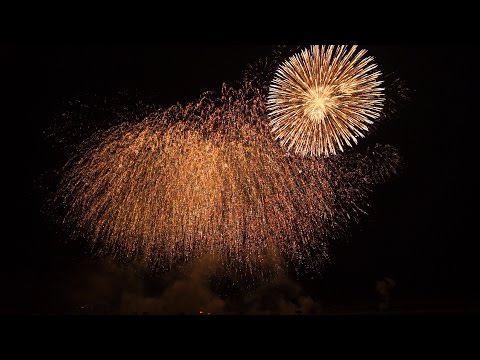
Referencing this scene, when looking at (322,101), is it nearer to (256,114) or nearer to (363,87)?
(363,87)

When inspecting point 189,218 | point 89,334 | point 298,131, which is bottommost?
point 89,334

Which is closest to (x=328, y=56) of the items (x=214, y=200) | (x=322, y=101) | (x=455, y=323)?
(x=322, y=101)

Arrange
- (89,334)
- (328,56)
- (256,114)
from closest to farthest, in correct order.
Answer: (89,334) < (328,56) < (256,114)

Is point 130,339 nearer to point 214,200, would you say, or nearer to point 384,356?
point 384,356

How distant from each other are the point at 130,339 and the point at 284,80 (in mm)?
5647

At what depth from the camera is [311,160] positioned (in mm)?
9664

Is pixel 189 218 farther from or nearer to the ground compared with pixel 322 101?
nearer to the ground

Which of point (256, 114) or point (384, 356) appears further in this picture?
point (256, 114)

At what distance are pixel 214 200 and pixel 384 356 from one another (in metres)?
5.93

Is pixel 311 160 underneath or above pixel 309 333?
above

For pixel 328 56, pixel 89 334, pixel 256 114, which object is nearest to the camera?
pixel 89 334

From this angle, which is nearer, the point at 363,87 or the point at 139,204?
the point at 363,87

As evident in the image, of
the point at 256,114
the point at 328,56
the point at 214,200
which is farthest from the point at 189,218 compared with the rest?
the point at 328,56

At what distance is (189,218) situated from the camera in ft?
32.5
